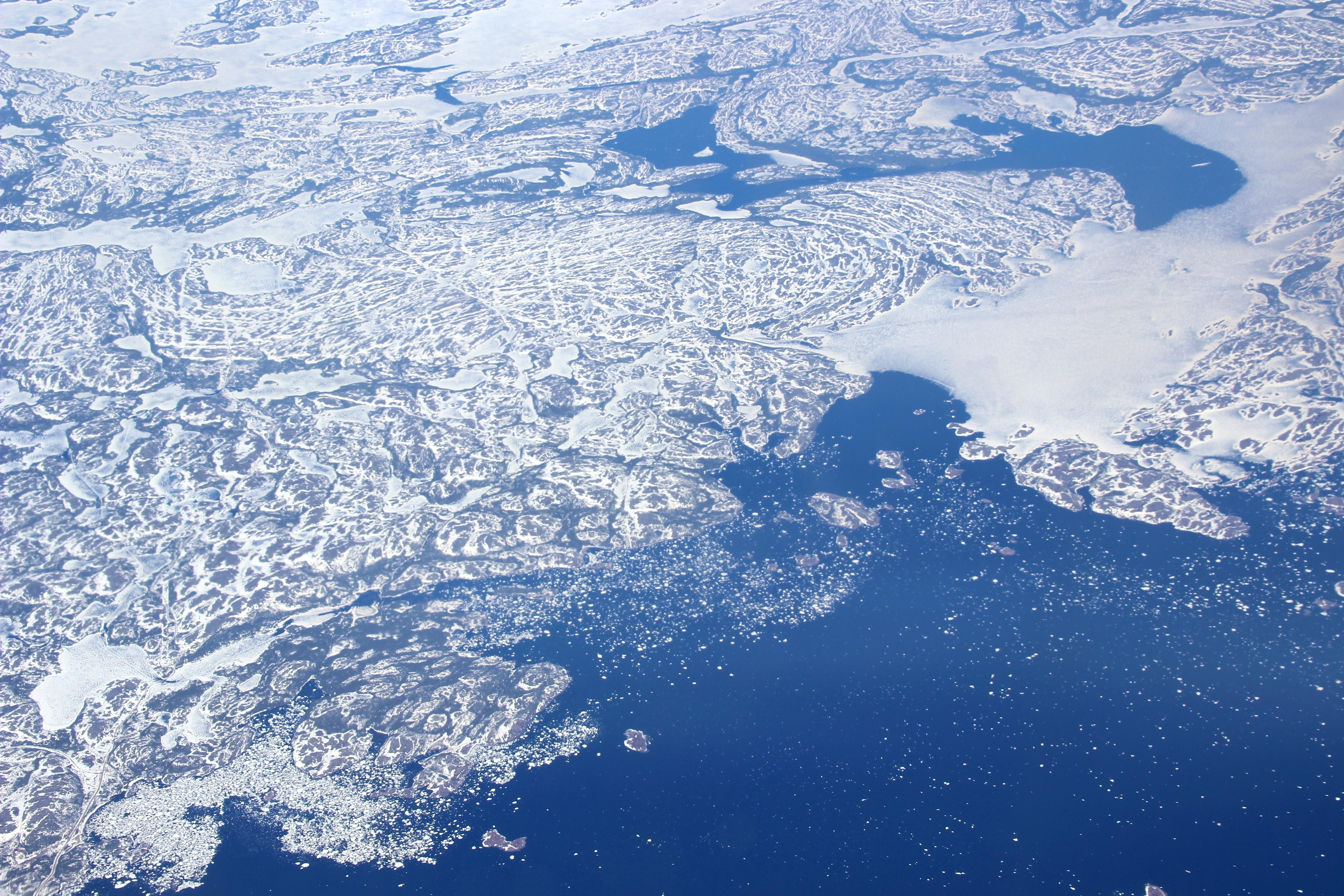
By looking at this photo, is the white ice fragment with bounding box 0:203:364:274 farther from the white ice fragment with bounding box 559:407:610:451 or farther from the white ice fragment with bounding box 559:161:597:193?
the white ice fragment with bounding box 559:407:610:451

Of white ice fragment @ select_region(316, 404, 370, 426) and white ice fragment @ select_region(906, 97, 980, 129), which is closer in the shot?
white ice fragment @ select_region(316, 404, 370, 426)

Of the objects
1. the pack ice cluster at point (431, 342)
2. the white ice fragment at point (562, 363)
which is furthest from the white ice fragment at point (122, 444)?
the white ice fragment at point (562, 363)

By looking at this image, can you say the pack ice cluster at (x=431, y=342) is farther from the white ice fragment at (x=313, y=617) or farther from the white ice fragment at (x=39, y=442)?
the white ice fragment at (x=313, y=617)

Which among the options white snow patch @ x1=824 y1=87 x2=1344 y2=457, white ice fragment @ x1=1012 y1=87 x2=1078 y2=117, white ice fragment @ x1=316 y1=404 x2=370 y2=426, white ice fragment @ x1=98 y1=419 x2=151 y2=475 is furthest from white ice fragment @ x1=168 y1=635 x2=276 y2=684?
white ice fragment @ x1=1012 y1=87 x2=1078 y2=117

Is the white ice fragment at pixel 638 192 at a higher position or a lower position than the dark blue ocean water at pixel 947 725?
higher

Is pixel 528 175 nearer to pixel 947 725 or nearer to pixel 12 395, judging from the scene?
pixel 12 395

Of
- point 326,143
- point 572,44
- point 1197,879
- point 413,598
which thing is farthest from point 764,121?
point 1197,879
